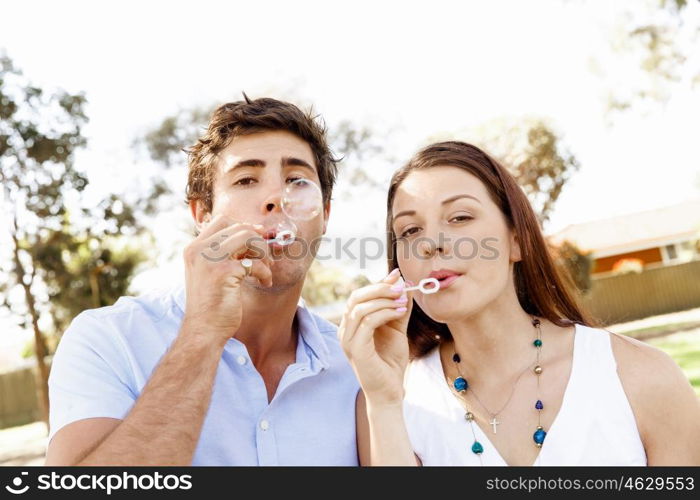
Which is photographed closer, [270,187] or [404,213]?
[404,213]

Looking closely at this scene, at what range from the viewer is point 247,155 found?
321cm

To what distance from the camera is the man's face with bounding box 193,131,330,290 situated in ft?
10.1

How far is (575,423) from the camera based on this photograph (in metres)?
2.69

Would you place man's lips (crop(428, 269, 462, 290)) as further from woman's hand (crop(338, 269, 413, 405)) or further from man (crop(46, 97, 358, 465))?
man (crop(46, 97, 358, 465))

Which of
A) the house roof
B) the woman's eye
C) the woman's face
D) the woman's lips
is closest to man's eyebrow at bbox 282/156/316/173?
the woman's face

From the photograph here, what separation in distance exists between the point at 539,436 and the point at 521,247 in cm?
79

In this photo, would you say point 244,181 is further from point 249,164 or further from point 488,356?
point 488,356

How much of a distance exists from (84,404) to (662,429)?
2.10 m

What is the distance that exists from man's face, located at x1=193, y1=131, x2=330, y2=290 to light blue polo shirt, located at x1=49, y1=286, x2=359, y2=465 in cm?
42

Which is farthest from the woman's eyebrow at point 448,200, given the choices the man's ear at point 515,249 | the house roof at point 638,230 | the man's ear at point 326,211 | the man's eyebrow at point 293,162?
the house roof at point 638,230

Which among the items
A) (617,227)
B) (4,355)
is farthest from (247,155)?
(4,355)

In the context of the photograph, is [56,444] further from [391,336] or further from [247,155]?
[247,155]

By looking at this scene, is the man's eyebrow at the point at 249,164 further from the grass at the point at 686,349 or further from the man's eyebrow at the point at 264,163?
the grass at the point at 686,349

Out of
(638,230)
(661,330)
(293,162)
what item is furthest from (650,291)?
(293,162)
